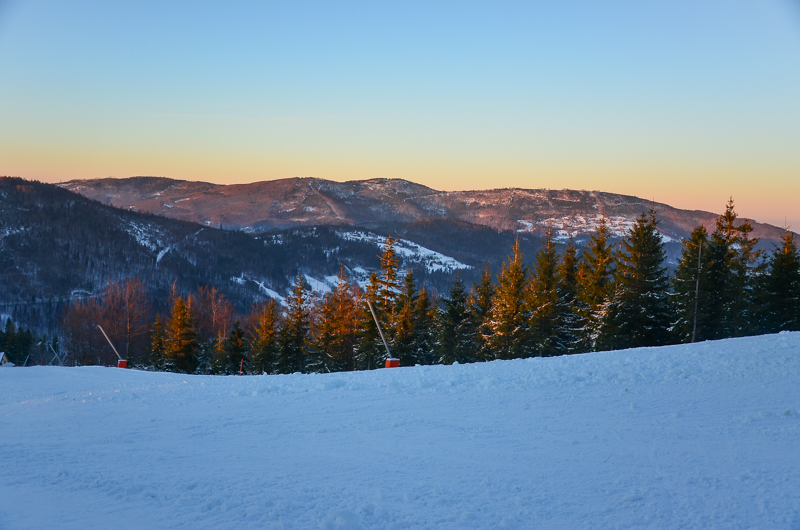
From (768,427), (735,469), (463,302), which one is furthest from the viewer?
(463,302)

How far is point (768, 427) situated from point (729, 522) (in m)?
3.33

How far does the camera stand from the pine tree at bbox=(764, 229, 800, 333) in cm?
2795

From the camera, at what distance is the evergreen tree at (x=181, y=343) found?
45875mm

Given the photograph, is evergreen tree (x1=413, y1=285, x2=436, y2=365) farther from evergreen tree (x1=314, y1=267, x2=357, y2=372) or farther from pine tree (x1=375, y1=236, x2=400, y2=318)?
evergreen tree (x1=314, y1=267, x2=357, y2=372)

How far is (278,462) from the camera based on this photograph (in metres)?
6.86

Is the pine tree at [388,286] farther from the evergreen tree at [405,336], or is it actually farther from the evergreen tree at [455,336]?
the evergreen tree at [455,336]

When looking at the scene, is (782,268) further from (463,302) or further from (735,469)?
(735,469)

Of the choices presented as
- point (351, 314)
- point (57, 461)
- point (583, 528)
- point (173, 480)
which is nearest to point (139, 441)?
point (57, 461)

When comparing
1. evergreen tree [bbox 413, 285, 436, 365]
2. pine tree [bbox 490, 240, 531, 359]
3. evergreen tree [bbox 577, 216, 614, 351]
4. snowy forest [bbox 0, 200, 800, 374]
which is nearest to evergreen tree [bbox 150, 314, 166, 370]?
snowy forest [bbox 0, 200, 800, 374]

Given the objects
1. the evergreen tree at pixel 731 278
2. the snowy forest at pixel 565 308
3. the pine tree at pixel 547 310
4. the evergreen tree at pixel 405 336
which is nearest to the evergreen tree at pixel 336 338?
the snowy forest at pixel 565 308

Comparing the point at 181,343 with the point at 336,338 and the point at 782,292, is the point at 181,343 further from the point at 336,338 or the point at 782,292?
the point at 782,292

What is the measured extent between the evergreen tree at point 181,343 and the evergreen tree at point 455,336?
21672mm

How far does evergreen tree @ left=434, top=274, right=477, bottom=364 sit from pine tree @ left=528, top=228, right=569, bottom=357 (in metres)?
5.80

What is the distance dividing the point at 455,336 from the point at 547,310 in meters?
7.68
